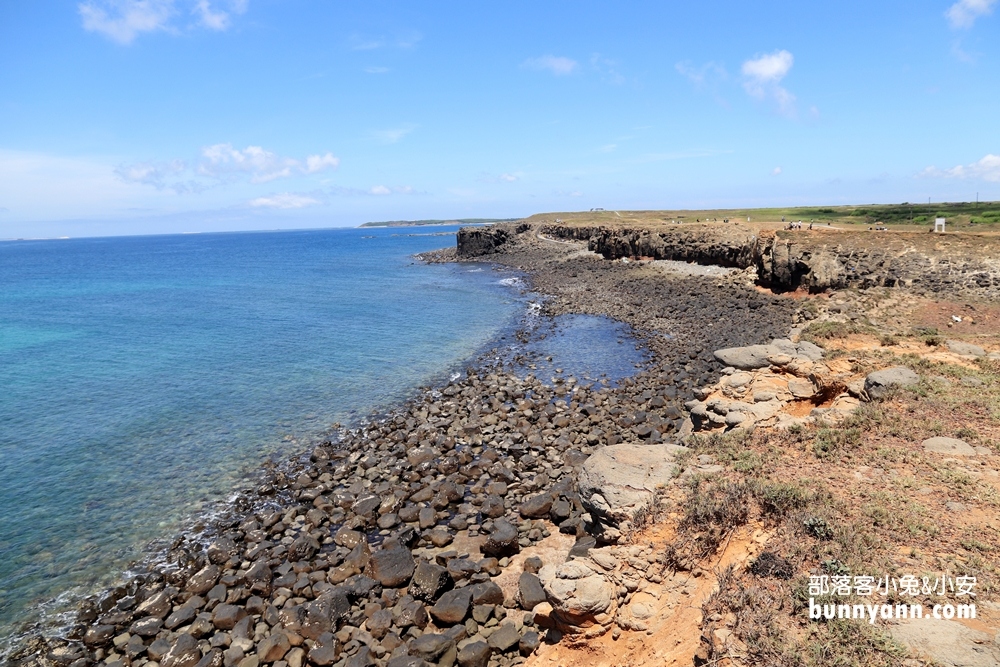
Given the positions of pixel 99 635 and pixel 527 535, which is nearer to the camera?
pixel 99 635

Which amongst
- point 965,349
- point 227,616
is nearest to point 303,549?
point 227,616

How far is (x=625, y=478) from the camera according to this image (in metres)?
12.2

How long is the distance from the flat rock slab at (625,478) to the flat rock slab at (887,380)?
650 centimetres

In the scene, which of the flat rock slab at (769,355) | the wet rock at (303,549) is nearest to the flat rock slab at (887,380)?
the flat rock slab at (769,355)

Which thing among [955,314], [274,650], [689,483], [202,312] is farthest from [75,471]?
[955,314]

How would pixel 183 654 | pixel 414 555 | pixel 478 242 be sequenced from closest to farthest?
pixel 183 654
pixel 414 555
pixel 478 242

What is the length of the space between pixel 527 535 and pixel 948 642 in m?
9.35

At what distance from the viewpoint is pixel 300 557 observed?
13992 mm

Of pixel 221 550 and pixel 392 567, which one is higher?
pixel 392 567

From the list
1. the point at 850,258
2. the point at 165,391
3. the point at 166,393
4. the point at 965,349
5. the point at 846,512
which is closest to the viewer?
the point at 846,512

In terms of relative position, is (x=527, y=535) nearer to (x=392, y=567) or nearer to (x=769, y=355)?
(x=392, y=567)

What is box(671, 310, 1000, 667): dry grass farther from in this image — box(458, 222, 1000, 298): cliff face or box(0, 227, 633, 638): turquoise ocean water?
box(458, 222, 1000, 298): cliff face

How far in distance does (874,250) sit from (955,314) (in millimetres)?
11443

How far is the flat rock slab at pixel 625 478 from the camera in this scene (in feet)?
37.4
